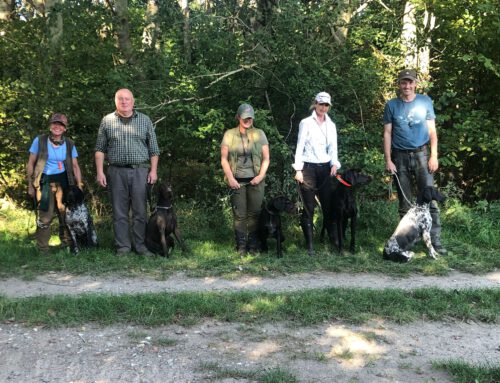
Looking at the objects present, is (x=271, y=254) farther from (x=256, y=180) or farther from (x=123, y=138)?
(x=123, y=138)

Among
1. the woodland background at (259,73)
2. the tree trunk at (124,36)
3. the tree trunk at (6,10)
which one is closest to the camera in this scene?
the woodland background at (259,73)

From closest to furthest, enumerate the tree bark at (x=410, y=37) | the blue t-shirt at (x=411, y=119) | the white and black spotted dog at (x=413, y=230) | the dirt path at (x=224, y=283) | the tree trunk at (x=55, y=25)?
the dirt path at (x=224, y=283) < the white and black spotted dog at (x=413, y=230) < the blue t-shirt at (x=411, y=119) < the tree bark at (x=410, y=37) < the tree trunk at (x=55, y=25)

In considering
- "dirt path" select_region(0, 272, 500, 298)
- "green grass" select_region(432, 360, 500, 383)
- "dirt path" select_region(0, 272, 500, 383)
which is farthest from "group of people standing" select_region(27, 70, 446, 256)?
"green grass" select_region(432, 360, 500, 383)

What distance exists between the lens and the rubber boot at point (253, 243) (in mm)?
6492

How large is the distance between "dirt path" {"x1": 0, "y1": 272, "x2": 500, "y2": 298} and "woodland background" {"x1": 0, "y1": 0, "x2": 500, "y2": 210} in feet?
7.48

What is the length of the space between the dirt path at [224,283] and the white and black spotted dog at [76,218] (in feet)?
3.54

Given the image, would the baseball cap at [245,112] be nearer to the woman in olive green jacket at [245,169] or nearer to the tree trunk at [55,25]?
the woman in olive green jacket at [245,169]

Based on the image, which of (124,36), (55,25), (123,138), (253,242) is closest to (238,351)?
(253,242)

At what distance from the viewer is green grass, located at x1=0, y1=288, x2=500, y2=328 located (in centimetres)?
405

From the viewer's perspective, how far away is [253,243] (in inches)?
257

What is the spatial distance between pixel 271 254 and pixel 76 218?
275 cm

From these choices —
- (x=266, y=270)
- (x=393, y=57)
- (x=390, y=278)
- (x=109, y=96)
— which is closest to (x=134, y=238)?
(x=266, y=270)

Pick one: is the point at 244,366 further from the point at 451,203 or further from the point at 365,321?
the point at 451,203

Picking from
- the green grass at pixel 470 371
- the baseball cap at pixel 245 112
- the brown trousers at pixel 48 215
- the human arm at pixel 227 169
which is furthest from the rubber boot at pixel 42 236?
the green grass at pixel 470 371
